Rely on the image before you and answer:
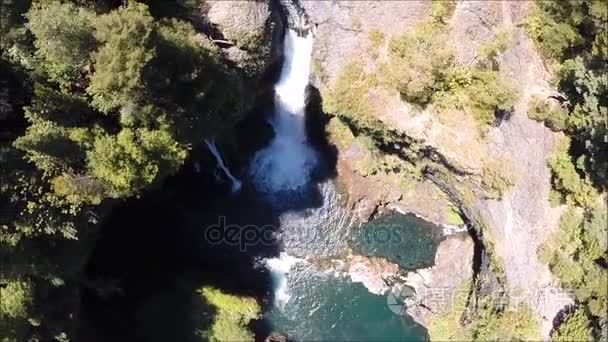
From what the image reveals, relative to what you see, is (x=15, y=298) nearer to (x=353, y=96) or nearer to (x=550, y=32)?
(x=353, y=96)

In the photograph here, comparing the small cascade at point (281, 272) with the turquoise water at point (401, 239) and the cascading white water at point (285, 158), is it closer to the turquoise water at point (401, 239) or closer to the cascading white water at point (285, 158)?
the cascading white water at point (285, 158)

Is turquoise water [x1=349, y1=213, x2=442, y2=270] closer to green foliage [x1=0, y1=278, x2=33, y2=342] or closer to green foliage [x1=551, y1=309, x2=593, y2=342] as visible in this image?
green foliage [x1=551, y1=309, x2=593, y2=342]

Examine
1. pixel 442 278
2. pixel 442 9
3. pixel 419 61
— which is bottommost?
pixel 442 278

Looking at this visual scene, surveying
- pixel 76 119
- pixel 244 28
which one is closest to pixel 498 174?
pixel 244 28

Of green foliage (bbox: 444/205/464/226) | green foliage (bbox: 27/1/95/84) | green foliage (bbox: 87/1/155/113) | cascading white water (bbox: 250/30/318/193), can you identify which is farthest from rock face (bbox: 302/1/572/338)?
green foliage (bbox: 27/1/95/84)

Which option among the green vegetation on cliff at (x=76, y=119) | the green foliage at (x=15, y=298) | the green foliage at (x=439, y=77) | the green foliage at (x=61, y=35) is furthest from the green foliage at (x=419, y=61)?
the green foliage at (x=15, y=298)
